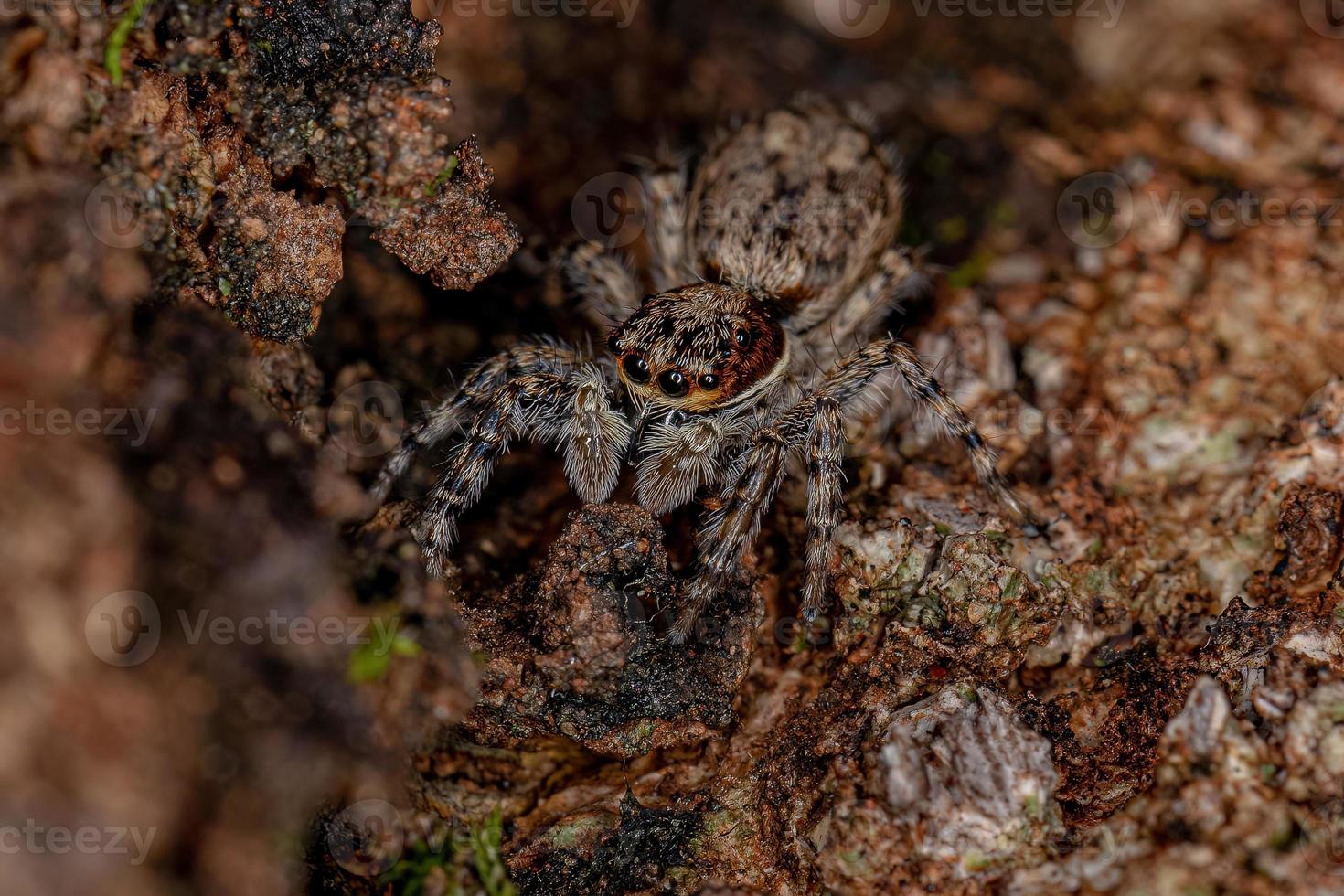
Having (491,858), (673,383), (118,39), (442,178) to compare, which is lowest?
(491,858)

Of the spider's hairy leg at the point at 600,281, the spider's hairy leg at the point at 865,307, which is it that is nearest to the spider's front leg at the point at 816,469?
the spider's hairy leg at the point at 865,307

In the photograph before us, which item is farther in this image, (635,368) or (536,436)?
(536,436)

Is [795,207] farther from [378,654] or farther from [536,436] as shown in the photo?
[378,654]

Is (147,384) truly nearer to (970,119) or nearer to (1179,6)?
(970,119)

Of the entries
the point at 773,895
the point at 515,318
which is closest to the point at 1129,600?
the point at 773,895

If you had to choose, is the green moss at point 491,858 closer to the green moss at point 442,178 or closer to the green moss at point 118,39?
the green moss at point 442,178

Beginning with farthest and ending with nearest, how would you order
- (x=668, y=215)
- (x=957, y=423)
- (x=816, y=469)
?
(x=668, y=215)
(x=957, y=423)
(x=816, y=469)

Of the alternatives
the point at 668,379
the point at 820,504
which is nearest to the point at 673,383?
the point at 668,379
